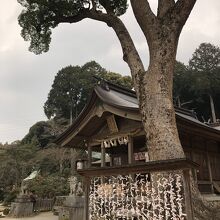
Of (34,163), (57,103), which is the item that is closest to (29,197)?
(34,163)

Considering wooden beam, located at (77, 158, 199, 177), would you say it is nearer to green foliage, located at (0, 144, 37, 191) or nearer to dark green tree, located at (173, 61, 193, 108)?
green foliage, located at (0, 144, 37, 191)

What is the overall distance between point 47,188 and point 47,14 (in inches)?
574

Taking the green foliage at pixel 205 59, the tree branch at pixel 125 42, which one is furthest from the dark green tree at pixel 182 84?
the tree branch at pixel 125 42

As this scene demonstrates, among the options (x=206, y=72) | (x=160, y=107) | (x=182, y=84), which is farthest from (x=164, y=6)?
(x=182, y=84)

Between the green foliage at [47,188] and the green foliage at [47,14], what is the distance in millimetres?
12707

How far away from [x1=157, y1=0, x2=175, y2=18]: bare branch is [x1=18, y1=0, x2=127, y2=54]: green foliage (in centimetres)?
212

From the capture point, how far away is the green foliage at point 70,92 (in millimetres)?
46688

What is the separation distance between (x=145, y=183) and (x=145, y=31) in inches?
157

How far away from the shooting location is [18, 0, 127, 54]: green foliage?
968 centimetres

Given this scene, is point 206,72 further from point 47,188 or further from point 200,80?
point 47,188

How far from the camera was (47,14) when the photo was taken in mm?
10102

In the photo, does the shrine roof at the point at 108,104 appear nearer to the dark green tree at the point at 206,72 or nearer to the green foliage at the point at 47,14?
the green foliage at the point at 47,14

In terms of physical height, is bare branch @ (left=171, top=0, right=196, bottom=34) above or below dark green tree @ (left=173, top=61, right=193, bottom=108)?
below

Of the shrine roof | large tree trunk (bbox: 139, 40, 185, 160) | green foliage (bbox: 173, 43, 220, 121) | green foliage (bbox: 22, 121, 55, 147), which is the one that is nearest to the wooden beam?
large tree trunk (bbox: 139, 40, 185, 160)
